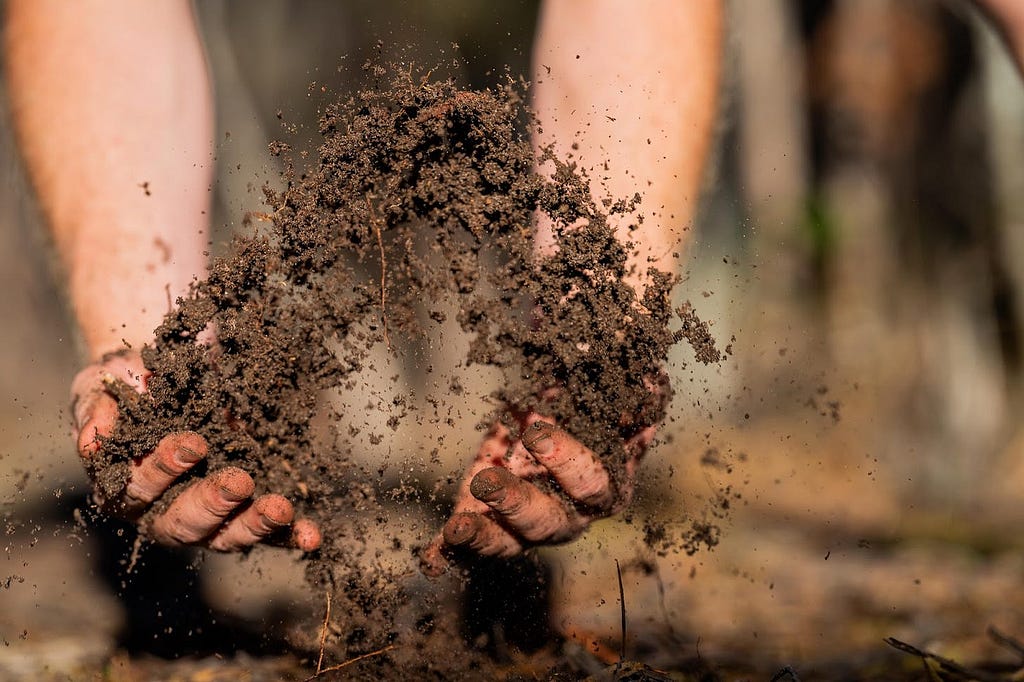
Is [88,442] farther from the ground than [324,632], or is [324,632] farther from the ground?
[88,442]

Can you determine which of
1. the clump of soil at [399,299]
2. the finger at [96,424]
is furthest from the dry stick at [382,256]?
the finger at [96,424]

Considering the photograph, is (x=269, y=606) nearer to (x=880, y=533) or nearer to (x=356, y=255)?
(x=356, y=255)

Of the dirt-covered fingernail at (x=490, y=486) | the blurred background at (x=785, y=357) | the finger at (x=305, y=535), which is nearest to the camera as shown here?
the dirt-covered fingernail at (x=490, y=486)

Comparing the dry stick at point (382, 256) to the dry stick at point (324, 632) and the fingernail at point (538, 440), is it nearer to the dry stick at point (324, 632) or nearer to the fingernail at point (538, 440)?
the fingernail at point (538, 440)

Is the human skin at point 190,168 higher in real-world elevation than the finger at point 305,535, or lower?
higher

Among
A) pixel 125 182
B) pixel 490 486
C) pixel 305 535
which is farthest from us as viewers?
pixel 125 182

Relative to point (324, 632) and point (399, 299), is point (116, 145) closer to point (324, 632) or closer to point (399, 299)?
point (399, 299)

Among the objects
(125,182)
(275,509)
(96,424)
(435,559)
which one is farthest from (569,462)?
(125,182)
